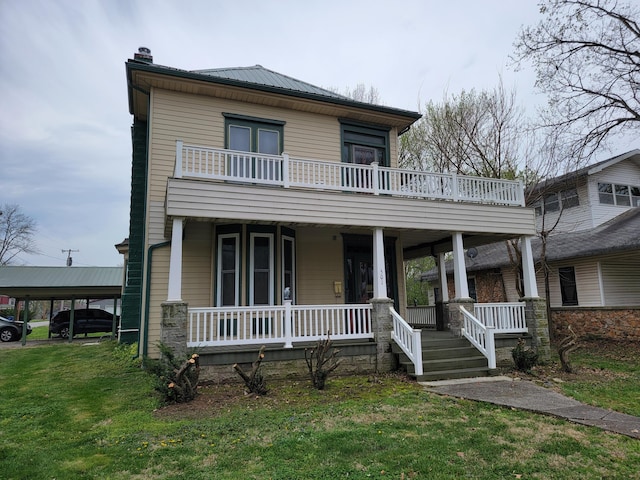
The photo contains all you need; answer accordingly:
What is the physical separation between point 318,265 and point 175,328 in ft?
14.0

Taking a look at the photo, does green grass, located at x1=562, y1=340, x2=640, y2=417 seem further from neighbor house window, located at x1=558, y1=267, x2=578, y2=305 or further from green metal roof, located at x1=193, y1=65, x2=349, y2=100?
green metal roof, located at x1=193, y1=65, x2=349, y2=100

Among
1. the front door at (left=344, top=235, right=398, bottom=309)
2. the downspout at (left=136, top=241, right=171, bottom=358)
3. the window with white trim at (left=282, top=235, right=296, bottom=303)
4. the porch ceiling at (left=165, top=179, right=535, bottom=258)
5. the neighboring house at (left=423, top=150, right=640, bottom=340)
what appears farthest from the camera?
the neighboring house at (left=423, top=150, right=640, bottom=340)

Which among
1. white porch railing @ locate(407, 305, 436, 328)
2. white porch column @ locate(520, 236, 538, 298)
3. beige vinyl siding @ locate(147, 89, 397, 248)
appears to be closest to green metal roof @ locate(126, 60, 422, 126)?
beige vinyl siding @ locate(147, 89, 397, 248)

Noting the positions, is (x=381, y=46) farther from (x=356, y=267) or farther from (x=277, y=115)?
(x=356, y=267)

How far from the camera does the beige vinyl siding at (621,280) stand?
14.5 metres

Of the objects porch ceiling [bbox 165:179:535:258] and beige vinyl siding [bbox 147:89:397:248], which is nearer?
porch ceiling [bbox 165:179:535:258]

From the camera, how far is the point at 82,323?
2070 cm

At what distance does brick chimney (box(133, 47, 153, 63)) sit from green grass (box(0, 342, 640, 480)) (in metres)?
8.78

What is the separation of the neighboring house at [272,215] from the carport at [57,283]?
26.8 ft

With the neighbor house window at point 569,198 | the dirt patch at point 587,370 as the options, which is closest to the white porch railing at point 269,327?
the dirt patch at point 587,370

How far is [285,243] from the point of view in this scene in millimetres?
10000

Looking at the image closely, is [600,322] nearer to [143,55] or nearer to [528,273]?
[528,273]

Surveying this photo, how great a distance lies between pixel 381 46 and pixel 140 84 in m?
11.5

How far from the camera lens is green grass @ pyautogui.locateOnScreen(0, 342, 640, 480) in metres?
3.81
